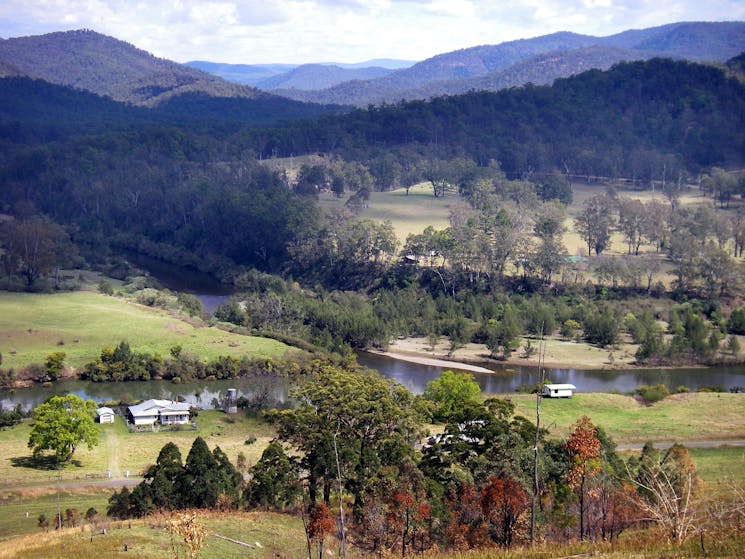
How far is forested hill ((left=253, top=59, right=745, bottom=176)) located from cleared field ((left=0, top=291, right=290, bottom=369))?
2067 inches

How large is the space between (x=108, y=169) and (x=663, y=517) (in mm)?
89015

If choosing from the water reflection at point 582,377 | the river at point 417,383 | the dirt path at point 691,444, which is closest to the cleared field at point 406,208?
the water reflection at point 582,377

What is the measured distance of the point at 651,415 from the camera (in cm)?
3534

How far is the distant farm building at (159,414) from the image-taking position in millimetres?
34469

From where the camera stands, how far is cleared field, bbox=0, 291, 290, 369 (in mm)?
44125

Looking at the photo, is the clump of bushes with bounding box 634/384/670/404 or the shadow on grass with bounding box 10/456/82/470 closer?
the shadow on grass with bounding box 10/456/82/470

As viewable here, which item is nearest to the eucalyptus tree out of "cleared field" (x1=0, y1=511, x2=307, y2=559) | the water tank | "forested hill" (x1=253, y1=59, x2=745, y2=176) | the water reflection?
"cleared field" (x1=0, y1=511, x2=307, y2=559)

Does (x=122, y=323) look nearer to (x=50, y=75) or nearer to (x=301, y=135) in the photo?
(x=301, y=135)

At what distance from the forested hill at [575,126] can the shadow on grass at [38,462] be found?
238 feet

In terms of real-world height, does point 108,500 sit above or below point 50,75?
below

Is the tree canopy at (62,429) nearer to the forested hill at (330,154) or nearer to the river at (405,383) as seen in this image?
the river at (405,383)

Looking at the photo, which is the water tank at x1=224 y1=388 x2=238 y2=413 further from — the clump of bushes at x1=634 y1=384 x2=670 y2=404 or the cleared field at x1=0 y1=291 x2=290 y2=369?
the clump of bushes at x1=634 y1=384 x2=670 y2=404

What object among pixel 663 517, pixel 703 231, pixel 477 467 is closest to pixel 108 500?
pixel 477 467

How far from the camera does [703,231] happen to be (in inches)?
2515
